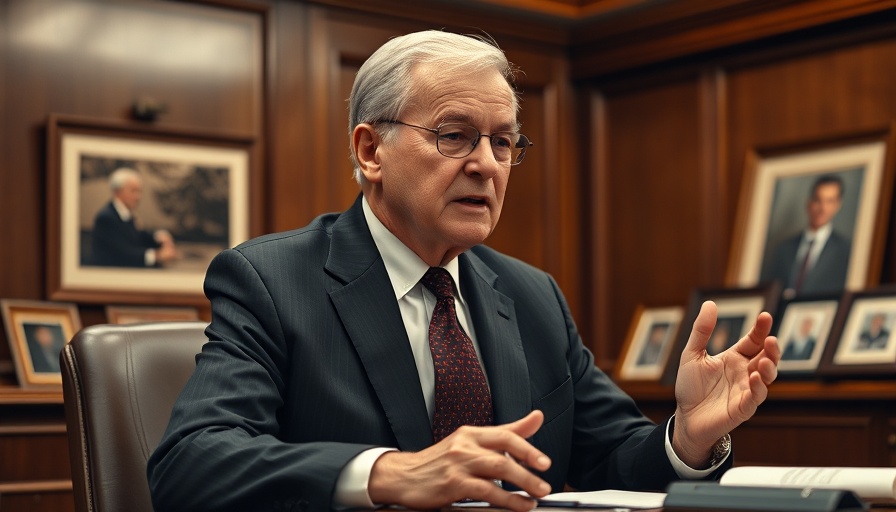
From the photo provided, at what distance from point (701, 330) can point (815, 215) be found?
3.06 meters

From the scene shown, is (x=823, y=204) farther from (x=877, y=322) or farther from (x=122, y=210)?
(x=122, y=210)

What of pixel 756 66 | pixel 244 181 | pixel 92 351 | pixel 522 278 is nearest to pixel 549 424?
pixel 522 278

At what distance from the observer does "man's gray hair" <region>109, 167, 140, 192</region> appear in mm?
4551

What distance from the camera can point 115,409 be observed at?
7.32ft

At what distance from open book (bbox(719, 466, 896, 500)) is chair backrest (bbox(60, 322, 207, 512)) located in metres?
1.11

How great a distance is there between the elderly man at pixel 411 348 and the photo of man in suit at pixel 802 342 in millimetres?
2238

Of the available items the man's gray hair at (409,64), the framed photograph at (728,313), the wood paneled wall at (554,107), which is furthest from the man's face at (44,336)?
the framed photograph at (728,313)

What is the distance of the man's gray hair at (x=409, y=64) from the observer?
7.90 ft

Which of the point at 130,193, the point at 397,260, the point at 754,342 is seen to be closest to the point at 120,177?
→ the point at 130,193

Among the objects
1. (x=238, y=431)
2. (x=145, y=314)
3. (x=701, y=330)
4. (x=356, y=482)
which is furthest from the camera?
(x=145, y=314)

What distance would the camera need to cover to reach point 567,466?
2.56 m

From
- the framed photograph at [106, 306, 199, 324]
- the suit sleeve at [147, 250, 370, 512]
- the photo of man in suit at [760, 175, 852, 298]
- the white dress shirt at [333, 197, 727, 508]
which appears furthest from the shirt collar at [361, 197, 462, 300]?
the photo of man in suit at [760, 175, 852, 298]

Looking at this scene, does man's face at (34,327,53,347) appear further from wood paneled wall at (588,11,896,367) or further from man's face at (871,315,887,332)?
man's face at (871,315,887,332)

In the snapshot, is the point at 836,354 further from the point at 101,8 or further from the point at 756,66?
the point at 101,8
